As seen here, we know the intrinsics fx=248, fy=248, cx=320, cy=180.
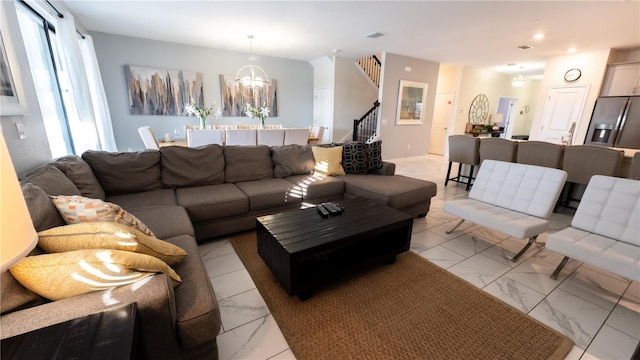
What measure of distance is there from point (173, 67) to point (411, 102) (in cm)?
590

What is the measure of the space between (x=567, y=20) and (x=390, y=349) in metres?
5.17

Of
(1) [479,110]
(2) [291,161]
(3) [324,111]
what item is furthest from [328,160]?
(1) [479,110]

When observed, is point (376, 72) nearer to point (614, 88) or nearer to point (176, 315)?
point (614, 88)

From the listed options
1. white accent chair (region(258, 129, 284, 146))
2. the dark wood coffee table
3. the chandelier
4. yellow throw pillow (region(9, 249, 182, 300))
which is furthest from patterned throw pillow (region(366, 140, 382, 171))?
the chandelier

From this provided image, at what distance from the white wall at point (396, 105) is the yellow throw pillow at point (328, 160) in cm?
341

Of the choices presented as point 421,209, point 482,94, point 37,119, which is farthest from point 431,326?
point 482,94

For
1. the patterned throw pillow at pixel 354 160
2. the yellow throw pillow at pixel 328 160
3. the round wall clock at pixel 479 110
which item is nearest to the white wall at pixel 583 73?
the round wall clock at pixel 479 110

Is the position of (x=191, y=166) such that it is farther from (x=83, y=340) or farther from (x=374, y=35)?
(x=374, y=35)

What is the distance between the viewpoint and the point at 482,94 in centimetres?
815

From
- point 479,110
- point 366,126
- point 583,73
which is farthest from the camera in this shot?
point 479,110

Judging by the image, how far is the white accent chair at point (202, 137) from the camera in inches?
151

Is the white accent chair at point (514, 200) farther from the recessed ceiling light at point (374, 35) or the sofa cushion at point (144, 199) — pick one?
the recessed ceiling light at point (374, 35)

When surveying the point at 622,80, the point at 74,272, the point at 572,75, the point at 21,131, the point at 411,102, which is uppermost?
the point at 572,75

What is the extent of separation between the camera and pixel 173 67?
563cm
